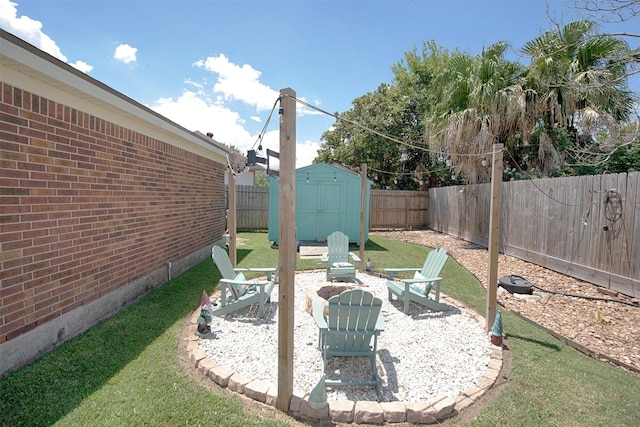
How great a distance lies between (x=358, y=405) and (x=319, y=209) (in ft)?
28.1

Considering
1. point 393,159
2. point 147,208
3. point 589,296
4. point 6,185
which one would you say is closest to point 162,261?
point 147,208

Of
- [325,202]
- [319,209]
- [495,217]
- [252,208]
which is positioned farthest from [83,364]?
[252,208]

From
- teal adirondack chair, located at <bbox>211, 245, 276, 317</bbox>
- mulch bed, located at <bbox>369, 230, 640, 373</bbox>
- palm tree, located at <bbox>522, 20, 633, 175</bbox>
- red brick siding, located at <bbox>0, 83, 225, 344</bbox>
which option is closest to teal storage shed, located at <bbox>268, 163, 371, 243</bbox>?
mulch bed, located at <bbox>369, 230, 640, 373</bbox>

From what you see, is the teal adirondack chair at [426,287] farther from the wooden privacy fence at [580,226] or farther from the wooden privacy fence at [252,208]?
the wooden privacy fence at [252,208]

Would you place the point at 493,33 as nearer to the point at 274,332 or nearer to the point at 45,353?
the point at 274,332

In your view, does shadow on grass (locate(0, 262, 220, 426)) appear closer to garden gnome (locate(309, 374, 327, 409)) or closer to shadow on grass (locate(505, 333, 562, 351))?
garden gnome (locate(309, 374, 327, 409))

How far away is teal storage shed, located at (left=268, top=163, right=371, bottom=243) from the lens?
10766 millimetres

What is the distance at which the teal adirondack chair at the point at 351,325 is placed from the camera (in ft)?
10.1

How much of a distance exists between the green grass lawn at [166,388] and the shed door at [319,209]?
A: 706 cm

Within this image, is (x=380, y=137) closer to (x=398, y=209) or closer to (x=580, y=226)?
(x=398, y=209)

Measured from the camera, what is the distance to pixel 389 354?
353 centimetres

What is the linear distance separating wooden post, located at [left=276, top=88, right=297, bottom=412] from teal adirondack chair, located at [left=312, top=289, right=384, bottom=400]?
0.60 metres

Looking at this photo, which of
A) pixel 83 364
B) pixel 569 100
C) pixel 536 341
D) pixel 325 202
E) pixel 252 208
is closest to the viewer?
pixel 83 364

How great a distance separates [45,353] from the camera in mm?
3043
